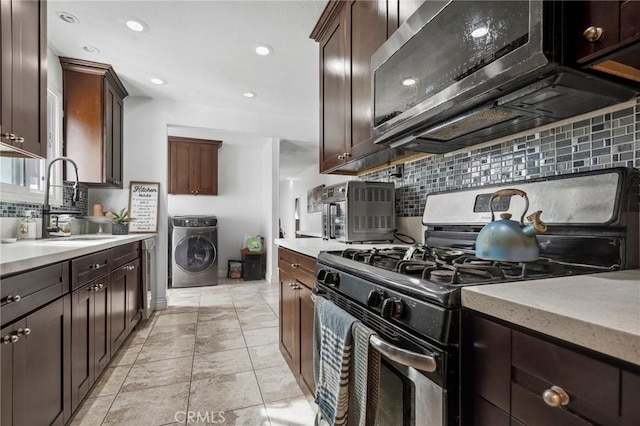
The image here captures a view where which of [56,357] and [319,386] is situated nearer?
[319,386]

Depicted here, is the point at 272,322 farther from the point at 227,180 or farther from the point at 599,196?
the point at 227,180

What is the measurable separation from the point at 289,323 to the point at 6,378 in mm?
1278

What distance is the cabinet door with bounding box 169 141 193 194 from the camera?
193 inches

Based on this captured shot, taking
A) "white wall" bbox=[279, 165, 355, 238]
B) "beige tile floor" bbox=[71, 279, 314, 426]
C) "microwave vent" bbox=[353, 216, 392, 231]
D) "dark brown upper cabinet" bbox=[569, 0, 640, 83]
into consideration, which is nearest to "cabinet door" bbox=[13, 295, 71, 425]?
"beige tile floor" bbox=[71, 279, 314, 426]

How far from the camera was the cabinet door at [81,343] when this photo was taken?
1491 mm

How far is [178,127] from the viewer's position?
3.83 metres

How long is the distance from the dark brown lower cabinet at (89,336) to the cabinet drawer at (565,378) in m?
1.82

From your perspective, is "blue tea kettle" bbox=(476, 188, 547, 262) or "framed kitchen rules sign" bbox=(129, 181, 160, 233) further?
"framed kitchen rules sign" bbox=(129, 181, 160, 233)

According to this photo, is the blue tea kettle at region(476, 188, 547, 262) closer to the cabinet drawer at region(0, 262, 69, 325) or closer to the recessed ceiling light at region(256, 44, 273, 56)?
the cabinet drawer at region(0, 262, 69, 325)

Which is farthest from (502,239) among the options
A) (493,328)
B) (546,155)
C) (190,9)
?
(190,9)

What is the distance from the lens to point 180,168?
195 inches

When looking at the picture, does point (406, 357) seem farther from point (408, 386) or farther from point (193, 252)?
point (193, 252)

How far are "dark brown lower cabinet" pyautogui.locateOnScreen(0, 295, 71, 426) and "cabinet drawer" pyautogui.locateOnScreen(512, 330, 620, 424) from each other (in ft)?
4.78

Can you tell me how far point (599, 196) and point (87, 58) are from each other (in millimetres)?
3787
